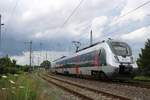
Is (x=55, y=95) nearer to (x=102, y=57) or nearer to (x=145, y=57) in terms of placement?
(x=102, y=57)

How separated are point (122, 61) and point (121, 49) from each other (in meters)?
1.38

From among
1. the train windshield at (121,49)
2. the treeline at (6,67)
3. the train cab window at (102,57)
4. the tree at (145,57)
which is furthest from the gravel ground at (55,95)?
the tree at (145,57)

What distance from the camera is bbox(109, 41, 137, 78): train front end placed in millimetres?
27234

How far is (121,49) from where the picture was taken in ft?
93.7

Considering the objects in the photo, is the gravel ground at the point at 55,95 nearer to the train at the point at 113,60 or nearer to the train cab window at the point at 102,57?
the train at the point at 113,60

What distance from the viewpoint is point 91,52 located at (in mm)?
33656

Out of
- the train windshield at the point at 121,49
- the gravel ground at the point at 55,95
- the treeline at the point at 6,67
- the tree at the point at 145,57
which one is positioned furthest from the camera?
the tree at the point at 145,57

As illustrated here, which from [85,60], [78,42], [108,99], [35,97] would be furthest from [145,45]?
[35,97]

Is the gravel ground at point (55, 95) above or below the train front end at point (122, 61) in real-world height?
below

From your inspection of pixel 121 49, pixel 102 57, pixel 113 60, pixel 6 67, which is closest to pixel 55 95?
Answer: pixel 113 60

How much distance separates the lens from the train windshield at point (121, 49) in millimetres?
28147

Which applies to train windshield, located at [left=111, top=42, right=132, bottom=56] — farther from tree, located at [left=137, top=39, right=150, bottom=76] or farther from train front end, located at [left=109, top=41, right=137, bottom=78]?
tree, located at [left=137, top=39, right=150, bottom=76]

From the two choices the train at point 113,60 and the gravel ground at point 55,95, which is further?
the train at point 113,60

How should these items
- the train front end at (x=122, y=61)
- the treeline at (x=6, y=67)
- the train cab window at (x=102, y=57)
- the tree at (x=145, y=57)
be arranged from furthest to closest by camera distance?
the tree at (x=145, y=57), the treeline at (x=6, y=67), the train cab window at (x=102, y=57), the train front end at (x=122, y=61)
